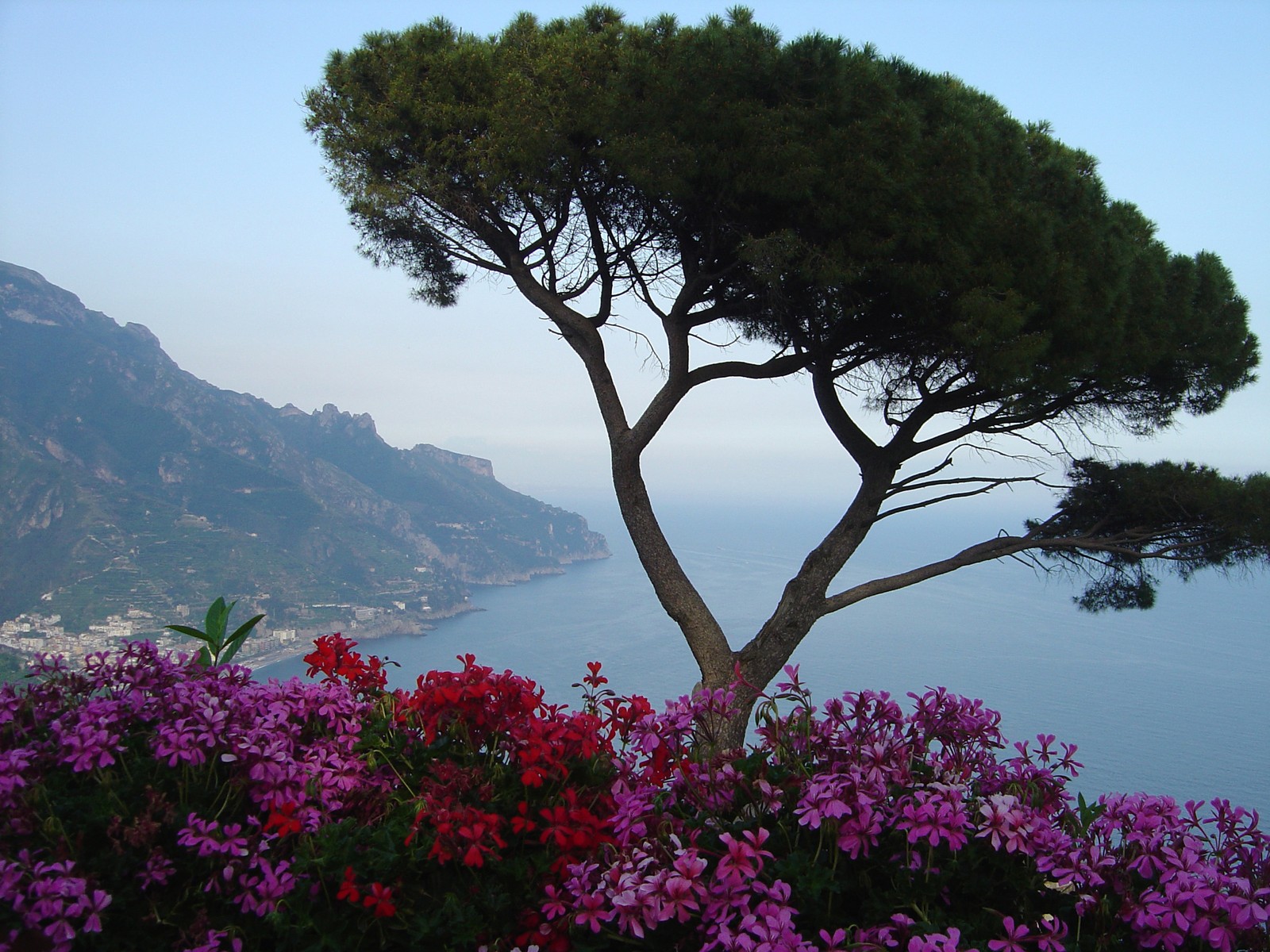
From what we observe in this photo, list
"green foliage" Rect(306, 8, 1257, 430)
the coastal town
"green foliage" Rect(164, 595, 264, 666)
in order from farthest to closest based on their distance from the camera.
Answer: the coastal town, "green foliage" Rect(306, 8, 1257, 430), "green foliage" Rect(164, 595, 264, 666)

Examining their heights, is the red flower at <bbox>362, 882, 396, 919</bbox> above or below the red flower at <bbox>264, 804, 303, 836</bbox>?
below

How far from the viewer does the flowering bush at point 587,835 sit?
3.51 feet

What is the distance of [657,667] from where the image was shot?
17234 millimetres

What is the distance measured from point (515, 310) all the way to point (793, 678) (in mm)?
4242

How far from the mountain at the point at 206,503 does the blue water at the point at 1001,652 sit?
246 cm

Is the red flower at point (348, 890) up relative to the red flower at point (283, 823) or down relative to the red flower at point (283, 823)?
down

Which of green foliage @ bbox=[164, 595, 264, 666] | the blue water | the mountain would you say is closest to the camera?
green foliage @ bbox=[164, 595, 264, 666]

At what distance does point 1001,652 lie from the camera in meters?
20.9

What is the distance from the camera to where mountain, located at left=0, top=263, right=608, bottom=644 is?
66.0ft

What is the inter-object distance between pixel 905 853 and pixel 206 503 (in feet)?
95.6

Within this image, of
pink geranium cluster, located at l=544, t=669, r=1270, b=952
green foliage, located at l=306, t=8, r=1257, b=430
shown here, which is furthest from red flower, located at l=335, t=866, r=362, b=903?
green foliage, located at l=306, t=8, r=1257, b=430

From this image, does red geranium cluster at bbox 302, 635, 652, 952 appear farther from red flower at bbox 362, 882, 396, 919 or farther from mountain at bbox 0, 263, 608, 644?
mountain at bbox 0, 263, 608, 644

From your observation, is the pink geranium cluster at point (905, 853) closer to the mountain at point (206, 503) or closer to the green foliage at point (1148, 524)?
the green foliage at point (1148, 524)

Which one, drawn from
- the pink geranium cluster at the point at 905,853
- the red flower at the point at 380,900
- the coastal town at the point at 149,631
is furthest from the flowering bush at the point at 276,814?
the coastal town at the point at 149,631
